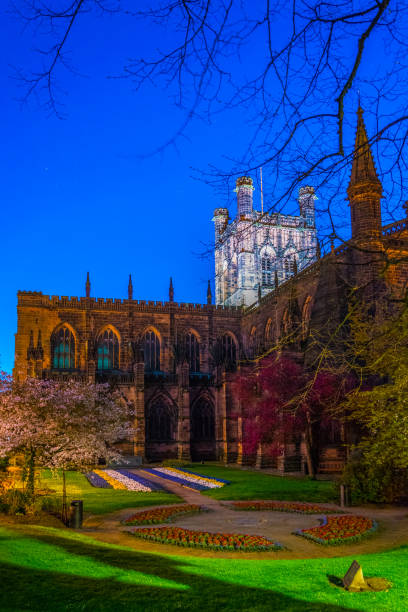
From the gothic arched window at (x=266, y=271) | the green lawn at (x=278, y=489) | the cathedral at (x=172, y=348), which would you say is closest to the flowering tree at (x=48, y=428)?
the green lawn at (x=278, y=489)

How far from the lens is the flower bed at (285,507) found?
17.8 m

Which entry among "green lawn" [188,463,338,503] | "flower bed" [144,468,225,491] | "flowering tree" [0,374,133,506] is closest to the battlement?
"flower bed" [144,468,225,491]

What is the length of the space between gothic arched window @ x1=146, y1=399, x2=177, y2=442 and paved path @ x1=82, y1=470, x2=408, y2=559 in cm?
2481

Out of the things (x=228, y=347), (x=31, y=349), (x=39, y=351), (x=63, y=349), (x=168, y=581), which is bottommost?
(x=168, y=581)

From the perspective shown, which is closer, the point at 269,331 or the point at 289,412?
the point at 289,412

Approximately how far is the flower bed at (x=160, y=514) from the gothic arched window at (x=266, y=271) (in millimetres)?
50584

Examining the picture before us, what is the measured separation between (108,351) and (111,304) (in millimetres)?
4239

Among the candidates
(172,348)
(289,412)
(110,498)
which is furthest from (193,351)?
(110,498)

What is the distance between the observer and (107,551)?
10.9m

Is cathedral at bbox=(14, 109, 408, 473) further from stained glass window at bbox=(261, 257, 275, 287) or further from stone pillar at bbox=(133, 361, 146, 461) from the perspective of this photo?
stained glass window at bbox=(261, 257, 275, 287)

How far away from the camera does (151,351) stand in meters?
51.9

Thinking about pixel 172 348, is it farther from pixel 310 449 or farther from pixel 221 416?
pixel 310 449

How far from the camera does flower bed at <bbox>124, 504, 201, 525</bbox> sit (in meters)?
15.7

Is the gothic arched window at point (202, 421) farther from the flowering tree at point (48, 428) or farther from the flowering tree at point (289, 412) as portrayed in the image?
the flowering tree at point (48, 428)
